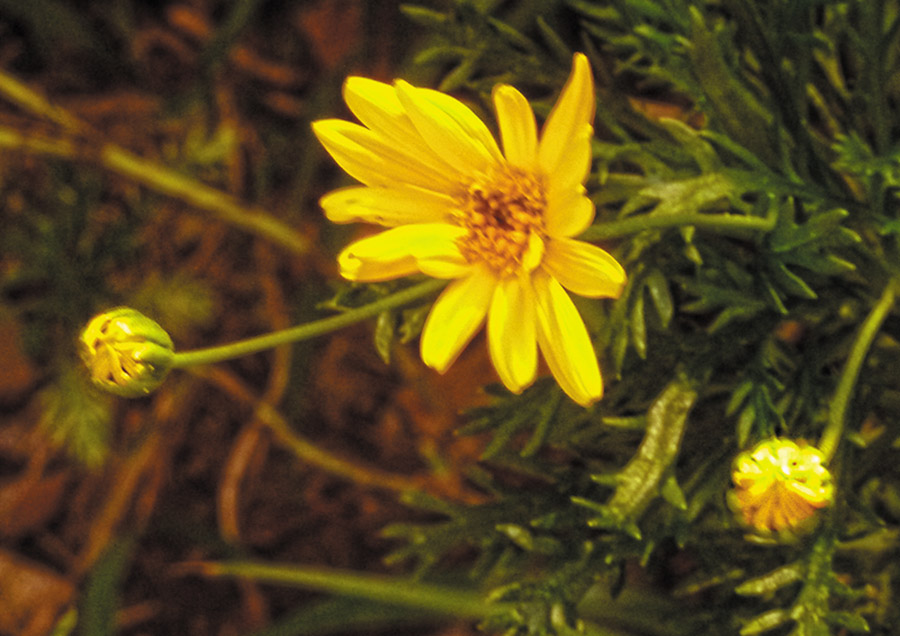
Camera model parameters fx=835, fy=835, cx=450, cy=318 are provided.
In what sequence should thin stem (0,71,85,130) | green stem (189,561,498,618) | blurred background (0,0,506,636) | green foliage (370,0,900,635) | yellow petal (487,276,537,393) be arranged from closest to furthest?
1. yellow petal (487,276,537,393)
2. green foliage (370,0,900,635)
3. green stem (189,561,498,618)
4. thin stem (0,71,85,130)
5. blurred background (0,0,506,636)

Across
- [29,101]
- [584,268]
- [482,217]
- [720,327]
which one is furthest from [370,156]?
[29,101]

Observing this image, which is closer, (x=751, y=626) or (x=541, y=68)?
(x=751, y=626)

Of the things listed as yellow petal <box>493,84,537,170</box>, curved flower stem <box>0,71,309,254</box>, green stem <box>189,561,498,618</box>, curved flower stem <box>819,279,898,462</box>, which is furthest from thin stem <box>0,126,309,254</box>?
curved flower stem <box>819,279,898,462</box>

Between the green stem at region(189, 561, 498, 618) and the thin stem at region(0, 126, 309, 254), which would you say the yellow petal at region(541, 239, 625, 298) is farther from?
the thin stem at region(0, 126, 309, 254)

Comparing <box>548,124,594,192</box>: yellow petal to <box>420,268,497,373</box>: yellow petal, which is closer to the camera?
<box>548,124,594,192</box>: yellow petal

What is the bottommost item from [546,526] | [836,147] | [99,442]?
[546,526]

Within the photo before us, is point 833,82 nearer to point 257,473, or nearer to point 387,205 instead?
point 387,205

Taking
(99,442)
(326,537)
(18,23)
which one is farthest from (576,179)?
(18,23)
